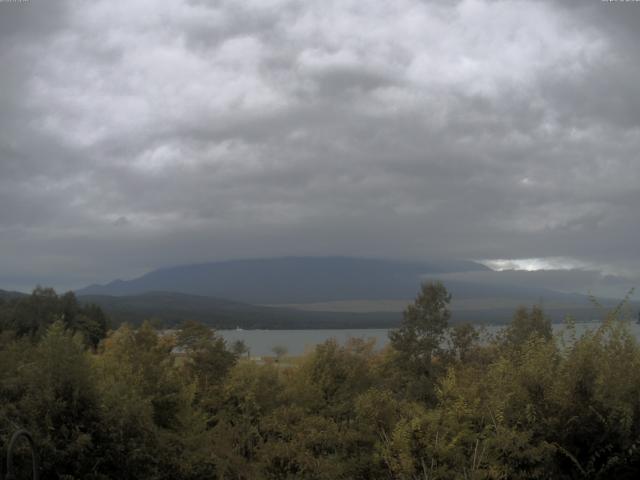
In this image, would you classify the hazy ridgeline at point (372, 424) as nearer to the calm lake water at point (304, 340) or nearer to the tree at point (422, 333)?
the calm lake water at point (304, 340)

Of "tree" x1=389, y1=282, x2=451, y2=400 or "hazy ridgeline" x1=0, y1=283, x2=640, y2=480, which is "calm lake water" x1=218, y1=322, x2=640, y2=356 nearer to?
"hazy ridgeline" x1=0, y1=283, x2=640, y2=480

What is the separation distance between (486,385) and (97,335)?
1686 inches

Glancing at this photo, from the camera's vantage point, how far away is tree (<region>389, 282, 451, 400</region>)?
25203 millimetres

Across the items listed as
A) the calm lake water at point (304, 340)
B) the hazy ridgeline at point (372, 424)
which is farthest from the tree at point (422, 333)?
the hazy ridgeline at point (372, 424)

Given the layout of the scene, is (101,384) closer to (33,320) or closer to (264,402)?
(264,402)

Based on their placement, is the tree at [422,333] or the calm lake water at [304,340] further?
the tree at [422,333]

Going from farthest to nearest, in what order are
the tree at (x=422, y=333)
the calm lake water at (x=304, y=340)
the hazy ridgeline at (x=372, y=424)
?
the tree at (x=422, y=333) → the calm lake water at (x=304, y=340) → the hazy ridgeline at (x=372, y=424)

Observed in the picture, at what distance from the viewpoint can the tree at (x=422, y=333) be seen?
25.2 meters

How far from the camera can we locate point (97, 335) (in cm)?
4784

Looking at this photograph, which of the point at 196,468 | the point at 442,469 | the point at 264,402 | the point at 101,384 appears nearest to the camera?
the point at 442,469

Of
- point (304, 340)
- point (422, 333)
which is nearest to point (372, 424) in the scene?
point (422, 333)

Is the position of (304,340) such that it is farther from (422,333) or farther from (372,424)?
(372,424)

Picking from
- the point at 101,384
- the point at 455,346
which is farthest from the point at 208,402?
the point at 455,346

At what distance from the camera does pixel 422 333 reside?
87.6 feet
